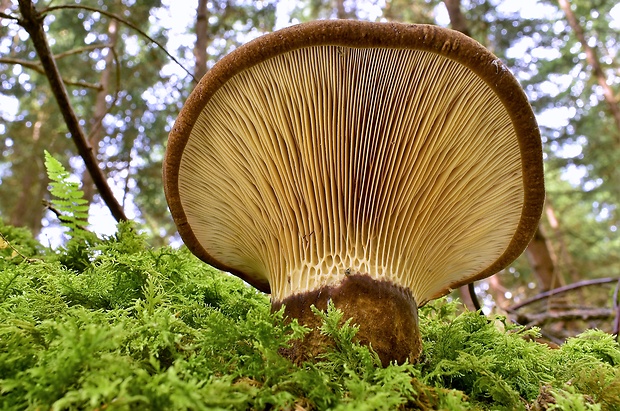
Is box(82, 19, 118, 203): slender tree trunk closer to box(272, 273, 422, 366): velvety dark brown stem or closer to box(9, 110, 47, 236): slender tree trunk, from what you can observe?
box(9, 110, 47, 236): slender tree trunk

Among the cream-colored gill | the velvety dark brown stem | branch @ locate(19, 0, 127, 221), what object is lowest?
the velvety dark brown stem

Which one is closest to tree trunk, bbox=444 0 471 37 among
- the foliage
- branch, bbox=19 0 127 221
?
the foliage

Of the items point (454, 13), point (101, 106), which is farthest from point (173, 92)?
point (454, 13)

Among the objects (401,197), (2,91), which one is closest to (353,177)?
(401,197)

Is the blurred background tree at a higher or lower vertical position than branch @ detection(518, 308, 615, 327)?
higher

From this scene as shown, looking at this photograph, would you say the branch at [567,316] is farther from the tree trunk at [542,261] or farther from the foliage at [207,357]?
the tree trunk at [542,261]
